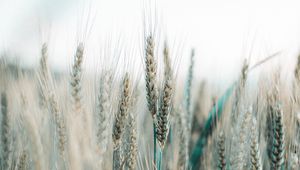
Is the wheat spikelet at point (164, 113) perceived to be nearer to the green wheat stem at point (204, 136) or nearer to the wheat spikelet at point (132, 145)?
the wheat spikelet at point (132, 145)

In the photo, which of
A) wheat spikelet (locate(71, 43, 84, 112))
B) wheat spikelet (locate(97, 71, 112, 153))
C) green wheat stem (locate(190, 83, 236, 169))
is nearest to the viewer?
wheat spikelet (locate(97, 71, 112, 153))

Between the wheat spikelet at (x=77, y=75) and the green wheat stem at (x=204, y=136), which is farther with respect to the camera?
the green wheat stem at (x=204, y=136)

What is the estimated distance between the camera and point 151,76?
1.53 metres

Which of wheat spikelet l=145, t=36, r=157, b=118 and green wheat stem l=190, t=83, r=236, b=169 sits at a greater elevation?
wheat spikelet l=145, t=36, r=157, b=118

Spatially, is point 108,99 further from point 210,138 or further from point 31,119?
point 210,138

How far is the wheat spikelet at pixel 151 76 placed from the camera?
153 cm

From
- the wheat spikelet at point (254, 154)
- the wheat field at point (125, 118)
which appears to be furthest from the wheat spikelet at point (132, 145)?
the wheat spikelet at point (254, 154)

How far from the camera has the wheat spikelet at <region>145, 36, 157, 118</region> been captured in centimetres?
153

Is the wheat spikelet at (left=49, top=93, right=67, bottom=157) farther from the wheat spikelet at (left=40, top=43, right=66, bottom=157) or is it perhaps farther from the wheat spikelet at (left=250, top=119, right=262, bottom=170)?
the wheat spikelet at (left=250, top=119, right=262, bottom=170)

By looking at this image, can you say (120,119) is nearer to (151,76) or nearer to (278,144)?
(151,76)

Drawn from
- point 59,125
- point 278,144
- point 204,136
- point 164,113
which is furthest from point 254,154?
point 204,136

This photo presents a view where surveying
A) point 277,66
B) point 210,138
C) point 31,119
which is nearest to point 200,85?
point 210,138

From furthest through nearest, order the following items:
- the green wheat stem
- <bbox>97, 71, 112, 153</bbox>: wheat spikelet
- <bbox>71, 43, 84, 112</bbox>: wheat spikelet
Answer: the green wheat stem < <bbox>71, 43, 84, 112</bbox>: wheat spikelet < <bbox>97, 71, 112, 153</bbox>: wheat spikelet

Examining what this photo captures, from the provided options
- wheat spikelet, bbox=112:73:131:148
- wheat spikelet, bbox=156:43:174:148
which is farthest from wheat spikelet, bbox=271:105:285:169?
wheat spikelet, bbox=112:73:131:148
